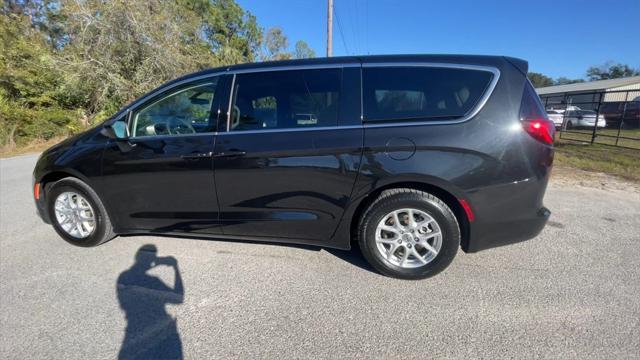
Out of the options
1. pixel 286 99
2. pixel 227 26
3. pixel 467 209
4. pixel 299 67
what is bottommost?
pixel 467 209

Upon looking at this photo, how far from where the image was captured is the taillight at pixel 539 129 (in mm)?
2434

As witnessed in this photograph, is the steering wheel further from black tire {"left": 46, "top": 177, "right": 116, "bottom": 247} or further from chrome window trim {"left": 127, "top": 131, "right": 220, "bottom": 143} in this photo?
black tire {"left": 46, "top": 177, "right": 116, "bottom": 247}

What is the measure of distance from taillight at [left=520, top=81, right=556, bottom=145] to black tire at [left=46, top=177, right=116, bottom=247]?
3.94m

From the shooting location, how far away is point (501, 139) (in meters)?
2.40

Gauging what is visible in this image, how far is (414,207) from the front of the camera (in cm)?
256

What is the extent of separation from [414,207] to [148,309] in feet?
7.19

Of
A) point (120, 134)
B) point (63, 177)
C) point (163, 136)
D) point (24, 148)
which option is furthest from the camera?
point (24, 148)

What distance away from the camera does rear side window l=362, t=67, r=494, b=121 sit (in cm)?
249

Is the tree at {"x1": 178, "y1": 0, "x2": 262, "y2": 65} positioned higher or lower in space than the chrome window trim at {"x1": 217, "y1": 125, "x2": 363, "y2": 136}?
higher

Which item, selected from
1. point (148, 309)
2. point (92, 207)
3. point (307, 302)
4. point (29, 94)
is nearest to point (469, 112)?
point (307, 302)

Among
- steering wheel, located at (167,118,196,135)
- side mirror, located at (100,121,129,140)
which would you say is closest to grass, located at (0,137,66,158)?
side mirror, located at (100,121,129,140)

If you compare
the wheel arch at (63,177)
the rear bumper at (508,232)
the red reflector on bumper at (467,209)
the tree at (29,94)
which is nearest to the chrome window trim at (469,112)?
the red reflector on bumper at (467,209)

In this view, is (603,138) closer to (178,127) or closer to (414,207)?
(414,207)


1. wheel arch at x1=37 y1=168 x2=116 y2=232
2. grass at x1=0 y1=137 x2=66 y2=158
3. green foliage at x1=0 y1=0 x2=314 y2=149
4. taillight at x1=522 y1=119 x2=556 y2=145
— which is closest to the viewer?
taillight at x1=522 y1=119 x2=556 y2=145
